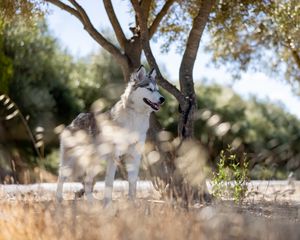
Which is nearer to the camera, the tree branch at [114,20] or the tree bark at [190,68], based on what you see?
the tree bark at [190,68]

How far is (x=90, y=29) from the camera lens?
1380 cm

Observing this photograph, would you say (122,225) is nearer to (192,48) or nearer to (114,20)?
(192,48)

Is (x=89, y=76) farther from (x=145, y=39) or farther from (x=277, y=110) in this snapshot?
(x=145, y=39)

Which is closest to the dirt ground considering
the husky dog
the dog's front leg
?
the husky dog

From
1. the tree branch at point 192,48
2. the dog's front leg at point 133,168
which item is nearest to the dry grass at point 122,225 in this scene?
the dog's front leg at point 133,168

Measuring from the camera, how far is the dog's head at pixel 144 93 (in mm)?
9836

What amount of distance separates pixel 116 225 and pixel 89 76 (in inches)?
963

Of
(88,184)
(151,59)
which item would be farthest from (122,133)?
(151,59)

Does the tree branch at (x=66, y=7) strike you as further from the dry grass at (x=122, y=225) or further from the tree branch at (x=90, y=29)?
the dry grass at (x=122, y=225)

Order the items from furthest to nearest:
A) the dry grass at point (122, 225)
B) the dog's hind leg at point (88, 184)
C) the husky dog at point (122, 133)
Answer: the dog's hind leg at point (88, 184) < the husky dog at point (122, 133) < the dry grass at point (122, 225)

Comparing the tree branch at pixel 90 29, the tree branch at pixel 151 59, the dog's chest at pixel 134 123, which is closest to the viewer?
the dog's chest at pixel 134 123

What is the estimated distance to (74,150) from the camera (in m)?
10.4

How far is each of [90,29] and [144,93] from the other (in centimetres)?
443

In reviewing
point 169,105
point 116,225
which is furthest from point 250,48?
point 116,225
